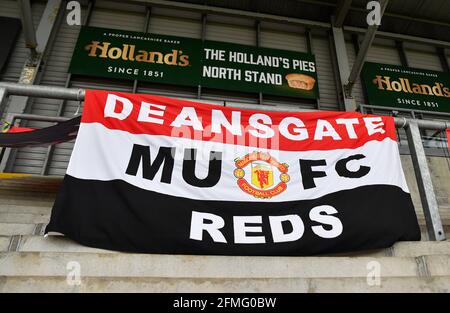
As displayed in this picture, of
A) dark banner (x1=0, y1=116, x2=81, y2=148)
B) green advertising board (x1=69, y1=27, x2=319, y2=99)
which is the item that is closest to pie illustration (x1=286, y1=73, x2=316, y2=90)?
green advertising board (x1=69, y1=27, x2=319, y2=99)

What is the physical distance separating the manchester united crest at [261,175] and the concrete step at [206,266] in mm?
605

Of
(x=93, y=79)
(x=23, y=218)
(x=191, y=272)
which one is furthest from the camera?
(x=93, y=79)

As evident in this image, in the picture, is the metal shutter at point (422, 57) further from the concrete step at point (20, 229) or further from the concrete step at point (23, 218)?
the concrete step at point (20, 229)

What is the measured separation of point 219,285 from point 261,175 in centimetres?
109

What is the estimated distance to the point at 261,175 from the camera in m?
2.41

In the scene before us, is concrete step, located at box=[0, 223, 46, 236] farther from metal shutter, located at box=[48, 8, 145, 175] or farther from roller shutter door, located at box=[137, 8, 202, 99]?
roller shutter door, located at box=[137, 8, 202, 99]

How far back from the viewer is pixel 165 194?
Result: 213 centimetres

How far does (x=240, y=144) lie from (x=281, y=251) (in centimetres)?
99

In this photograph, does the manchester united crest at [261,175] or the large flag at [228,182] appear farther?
the manchester united crest at [261,175]

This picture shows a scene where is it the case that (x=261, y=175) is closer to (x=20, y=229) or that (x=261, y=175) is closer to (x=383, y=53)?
(x=20, y=229)

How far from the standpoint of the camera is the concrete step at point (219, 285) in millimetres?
1399

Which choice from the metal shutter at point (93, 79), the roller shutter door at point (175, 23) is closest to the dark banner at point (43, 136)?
the metal shutter at point (93, 79)

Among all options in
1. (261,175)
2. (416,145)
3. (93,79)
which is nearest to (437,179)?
(416,145)
